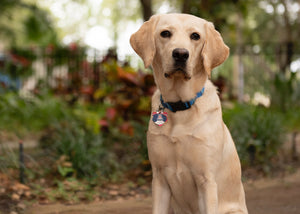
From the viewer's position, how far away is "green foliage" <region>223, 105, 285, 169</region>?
17.3 ft

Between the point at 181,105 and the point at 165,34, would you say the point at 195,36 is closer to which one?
the point at 165,34

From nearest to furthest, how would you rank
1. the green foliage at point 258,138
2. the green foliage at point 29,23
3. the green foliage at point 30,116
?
1. the green foliage at point 258,138
2. the green foliage at point 30,116
3. the green foliage at point 29,23

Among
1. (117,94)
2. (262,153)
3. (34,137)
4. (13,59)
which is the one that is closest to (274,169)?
(262,153)

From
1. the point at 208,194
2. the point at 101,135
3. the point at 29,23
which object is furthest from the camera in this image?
the point at 29,23

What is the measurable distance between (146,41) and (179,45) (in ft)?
0.92

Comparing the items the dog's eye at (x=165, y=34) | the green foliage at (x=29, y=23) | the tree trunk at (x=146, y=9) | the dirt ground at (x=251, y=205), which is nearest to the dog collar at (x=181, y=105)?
the dog's eye at (x=165, y=34)

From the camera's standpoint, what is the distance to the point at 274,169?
5316 mm

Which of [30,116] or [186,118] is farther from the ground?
[186,118]

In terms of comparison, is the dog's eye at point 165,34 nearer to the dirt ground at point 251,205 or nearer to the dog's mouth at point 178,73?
the dog's mouth at point 178,73

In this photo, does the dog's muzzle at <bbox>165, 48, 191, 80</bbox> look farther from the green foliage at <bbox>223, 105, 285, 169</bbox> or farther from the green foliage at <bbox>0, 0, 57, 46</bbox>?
the green foliage at <bbox>0, 0, 57, 46</bbox>

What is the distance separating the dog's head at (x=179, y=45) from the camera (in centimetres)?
237

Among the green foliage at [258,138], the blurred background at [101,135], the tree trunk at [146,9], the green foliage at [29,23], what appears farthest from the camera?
the green foliage at [29,23]

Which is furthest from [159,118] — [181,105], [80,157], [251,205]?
[80,157]

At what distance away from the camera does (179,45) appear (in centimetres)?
234
